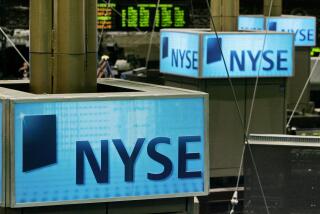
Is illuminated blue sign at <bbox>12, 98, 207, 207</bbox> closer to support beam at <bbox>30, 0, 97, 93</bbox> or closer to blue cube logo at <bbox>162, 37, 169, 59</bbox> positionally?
support beam at <bbox>30, 0, 97, 93</bbox>

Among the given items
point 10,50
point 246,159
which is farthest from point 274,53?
point 10,50

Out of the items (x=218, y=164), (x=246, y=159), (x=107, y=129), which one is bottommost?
(x=218, y=164)

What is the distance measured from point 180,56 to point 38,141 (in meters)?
7.94

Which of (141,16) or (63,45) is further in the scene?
(141,16)

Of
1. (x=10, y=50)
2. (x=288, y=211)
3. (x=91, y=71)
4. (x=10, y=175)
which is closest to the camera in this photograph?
(x=10, y=175)

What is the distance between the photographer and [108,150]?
519cm

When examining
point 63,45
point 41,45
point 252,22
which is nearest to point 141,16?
point 252,22

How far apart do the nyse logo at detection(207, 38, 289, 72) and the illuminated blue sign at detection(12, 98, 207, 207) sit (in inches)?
266

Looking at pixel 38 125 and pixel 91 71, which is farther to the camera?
pixel 91 71

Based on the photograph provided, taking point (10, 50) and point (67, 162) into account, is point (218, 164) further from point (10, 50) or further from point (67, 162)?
point (10, 50)

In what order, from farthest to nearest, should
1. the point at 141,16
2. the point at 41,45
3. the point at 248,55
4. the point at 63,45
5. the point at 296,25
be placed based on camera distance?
the point at 141,16 → the point at 296,25 → the point at 248,55 → the point at 41,45 → the point at 63,45

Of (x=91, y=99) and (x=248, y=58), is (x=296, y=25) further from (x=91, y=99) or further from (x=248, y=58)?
(x=91, y=99)

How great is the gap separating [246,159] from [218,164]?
5.46 metres

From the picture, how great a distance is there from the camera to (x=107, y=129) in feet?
17.0
